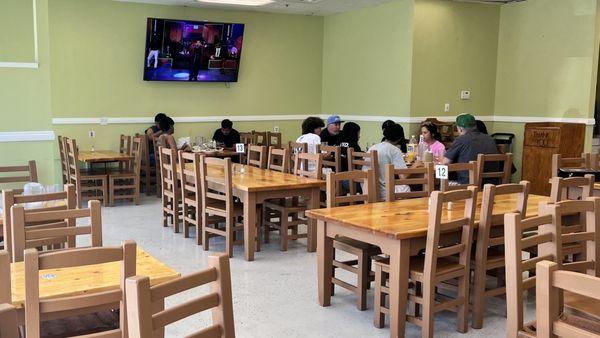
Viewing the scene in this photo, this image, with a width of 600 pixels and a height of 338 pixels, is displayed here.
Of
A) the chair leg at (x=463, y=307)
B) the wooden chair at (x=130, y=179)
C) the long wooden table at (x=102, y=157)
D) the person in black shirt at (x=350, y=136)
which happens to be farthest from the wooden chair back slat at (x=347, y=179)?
the long wooden table at (x=102, y=157)

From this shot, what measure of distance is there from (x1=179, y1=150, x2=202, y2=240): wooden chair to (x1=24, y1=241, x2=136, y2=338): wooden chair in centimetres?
339

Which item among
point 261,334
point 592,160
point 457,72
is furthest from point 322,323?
point 457,72

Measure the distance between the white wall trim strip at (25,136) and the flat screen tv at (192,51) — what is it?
3.83 metres

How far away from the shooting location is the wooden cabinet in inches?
308

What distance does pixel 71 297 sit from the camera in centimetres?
195

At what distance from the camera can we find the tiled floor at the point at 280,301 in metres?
3.56

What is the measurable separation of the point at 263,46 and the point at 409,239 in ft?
23.4

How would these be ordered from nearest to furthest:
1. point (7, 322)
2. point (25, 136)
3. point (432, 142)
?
point (7, 322), point (25, 136), point (432, 142)

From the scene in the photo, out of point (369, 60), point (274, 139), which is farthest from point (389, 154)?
point (274, 139)

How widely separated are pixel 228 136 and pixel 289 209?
156 inches

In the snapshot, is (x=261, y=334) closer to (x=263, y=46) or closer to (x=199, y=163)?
(x=199, y=163)

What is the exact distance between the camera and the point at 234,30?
30.5ft

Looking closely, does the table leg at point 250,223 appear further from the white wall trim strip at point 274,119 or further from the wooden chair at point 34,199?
the white wall trim strip at point 274,119

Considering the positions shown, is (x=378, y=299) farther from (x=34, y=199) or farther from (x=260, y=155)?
(x=260, y=155)
